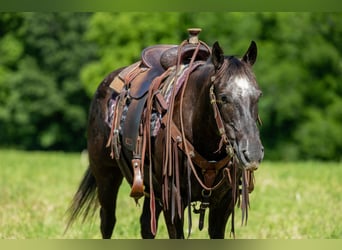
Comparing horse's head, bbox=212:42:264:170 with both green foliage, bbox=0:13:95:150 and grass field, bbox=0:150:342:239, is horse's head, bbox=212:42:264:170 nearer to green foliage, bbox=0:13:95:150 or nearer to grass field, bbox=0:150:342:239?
grass field, bbox=0:150:342:239

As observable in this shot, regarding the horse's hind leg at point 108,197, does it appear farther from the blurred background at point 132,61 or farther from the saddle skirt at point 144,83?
the blurred background at point 132,61

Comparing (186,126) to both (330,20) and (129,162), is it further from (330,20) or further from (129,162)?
(330,20)

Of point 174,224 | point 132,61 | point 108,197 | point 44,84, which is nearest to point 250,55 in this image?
point 174,224

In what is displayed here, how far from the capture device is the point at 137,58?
136ft

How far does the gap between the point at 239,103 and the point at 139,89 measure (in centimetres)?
165

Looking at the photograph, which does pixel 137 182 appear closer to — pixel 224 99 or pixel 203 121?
pixel 203 121

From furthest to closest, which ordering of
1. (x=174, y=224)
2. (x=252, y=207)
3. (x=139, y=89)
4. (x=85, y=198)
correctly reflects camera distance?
1. (x=252, y=207)
2. (x=85, y=198)
3. (x=139, y=89)
4. (x=174, y=224)

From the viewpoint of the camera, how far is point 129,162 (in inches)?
229

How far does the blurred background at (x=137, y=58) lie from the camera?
37406 mm

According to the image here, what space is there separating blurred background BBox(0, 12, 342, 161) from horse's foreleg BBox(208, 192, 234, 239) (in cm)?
3121

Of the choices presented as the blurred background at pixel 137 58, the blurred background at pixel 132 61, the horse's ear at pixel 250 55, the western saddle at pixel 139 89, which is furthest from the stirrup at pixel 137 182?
the blurred background at pixel 137 58

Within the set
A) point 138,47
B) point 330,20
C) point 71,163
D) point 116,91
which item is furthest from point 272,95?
point 116,91

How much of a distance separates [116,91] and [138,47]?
1414 inches

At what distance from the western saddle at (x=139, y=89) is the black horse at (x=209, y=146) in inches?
4.0
